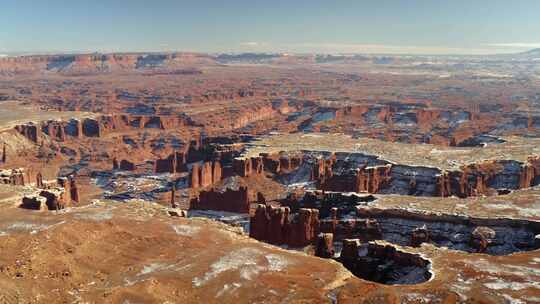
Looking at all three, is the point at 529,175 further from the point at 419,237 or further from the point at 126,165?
the point at 126,165

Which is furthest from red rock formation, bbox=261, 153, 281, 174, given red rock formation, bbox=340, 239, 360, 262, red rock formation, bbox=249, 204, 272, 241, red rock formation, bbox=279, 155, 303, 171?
red rock formation, bbox=340, 239, 360, 262

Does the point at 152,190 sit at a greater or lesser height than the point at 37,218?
lesser

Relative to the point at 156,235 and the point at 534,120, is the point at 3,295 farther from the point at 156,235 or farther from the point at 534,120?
the point at 534,120

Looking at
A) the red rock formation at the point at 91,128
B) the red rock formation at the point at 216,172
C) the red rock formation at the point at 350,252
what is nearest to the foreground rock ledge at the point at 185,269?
the red rock formation at the point at 350,252

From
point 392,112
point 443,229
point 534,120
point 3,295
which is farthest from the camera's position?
point 392,112

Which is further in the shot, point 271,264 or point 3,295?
point 271,264

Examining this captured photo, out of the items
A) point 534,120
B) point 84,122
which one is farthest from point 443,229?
point 84,122

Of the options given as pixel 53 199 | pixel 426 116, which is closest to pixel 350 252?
pixel 53 199

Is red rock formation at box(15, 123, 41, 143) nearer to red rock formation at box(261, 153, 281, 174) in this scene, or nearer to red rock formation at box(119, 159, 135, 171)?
red rock formation at box(119, 159, 135, 171)
